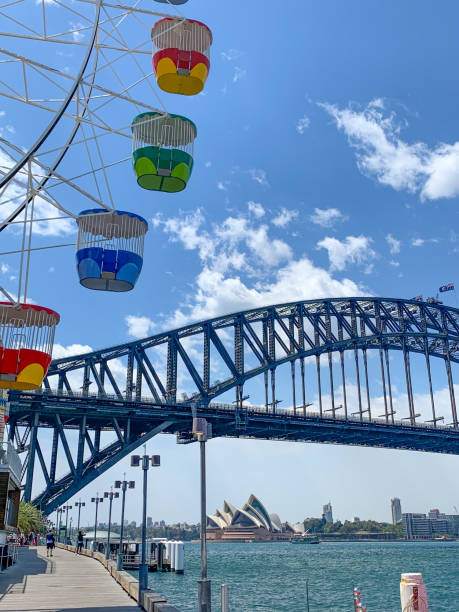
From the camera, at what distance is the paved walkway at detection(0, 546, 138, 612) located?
660 inches

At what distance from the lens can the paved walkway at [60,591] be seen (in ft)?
55.0

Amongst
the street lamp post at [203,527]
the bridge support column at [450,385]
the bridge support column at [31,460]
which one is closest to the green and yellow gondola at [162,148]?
the street lamp post at [203,527]

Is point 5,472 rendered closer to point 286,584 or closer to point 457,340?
point 286,584

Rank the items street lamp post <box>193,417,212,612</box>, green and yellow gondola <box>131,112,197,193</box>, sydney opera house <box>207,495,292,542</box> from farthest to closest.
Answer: sydney opera house <box>207,495,292,542</box> < green and yellow gondola <box>131,112,197,193</box> < street lamp post <box>193,417,212,612</box>

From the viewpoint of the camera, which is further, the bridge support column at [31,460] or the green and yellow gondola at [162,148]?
the bridge support column at [31,460]

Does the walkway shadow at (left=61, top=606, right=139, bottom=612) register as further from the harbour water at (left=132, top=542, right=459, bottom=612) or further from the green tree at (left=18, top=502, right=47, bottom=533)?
the green tree at (left=18, top=502, right=47, bottom=533)

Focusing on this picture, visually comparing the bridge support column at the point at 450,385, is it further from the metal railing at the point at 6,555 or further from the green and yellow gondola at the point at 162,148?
the green and yellow gondola at the point at 162,148

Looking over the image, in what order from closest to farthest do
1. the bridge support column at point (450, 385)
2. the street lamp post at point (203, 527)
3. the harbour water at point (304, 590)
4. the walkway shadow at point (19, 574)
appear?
the street lamp post at point (203, 527)
the walkway shadow at point (19, 574)
the harbour water at point (304, 590)
the bridge support column at point (450, 385)

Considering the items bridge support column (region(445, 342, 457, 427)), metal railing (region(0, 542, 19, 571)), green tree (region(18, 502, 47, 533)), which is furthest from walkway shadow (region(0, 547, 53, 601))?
bridge support column (region(445, 342, 457, 427))

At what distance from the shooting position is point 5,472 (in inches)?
1011

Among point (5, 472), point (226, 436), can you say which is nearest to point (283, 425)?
point (226, 436)

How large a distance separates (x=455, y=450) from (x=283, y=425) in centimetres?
3769

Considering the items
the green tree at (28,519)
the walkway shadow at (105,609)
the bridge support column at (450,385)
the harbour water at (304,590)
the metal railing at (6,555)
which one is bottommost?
the harbour water at (304,590)

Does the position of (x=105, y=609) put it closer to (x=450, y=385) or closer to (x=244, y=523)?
(x=450, y=385)
